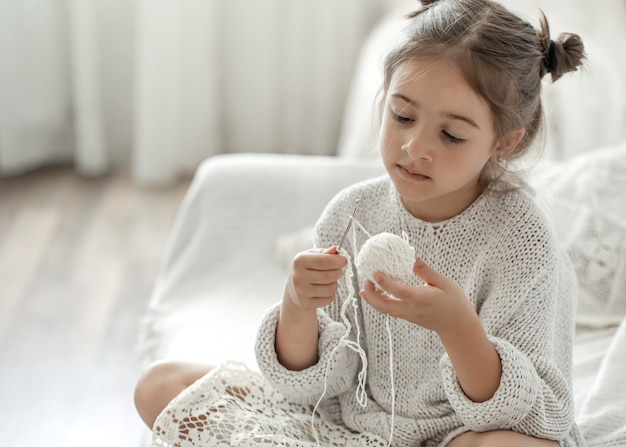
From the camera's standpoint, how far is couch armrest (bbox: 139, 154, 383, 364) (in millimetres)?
1756

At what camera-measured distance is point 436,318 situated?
3.43ft

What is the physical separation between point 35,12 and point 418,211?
1.90 metres

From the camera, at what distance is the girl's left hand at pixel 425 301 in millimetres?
1021

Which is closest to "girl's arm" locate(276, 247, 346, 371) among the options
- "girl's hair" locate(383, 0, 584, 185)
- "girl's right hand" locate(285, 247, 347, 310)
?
"girl's right hand" locate(285, 247, 347, 310)

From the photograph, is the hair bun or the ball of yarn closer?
the ball of yarn

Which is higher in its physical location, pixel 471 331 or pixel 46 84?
pixel 471 331

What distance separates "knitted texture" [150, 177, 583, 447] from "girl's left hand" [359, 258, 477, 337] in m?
0.10

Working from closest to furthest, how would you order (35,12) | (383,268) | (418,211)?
(383,268) → (418,211) → (35,12)

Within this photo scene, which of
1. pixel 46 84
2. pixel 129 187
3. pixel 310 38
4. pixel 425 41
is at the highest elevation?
pixel 425 41

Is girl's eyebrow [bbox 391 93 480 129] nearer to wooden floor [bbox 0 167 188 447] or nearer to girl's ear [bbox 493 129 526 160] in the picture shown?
girl's ear [bbox 493 129 526 160]

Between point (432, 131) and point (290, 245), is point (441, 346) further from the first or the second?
point (290, 245)

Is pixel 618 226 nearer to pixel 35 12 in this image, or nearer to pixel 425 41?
pixel 425 41

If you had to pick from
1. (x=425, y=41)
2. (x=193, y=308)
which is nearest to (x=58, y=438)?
(x=193, y=308)

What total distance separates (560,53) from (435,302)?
376 millimetres
